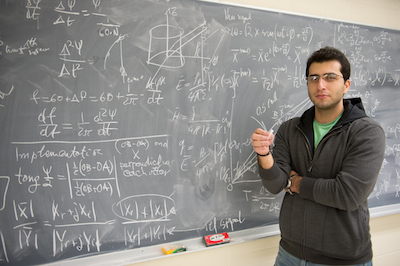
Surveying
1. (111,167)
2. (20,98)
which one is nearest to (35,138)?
(20,98)

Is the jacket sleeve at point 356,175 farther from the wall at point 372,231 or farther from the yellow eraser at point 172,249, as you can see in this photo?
the yellow eraser at point 172,249

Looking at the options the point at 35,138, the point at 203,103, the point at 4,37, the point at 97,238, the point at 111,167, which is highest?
the point at 4,37

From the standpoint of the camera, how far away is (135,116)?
5.58ft

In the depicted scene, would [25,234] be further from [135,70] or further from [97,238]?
[135,70]

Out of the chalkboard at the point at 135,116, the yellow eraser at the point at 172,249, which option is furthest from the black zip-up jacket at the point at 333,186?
the yellow eraser at the point at 172,249

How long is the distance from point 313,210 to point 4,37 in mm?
2146

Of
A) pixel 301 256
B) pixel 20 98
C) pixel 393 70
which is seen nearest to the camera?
pixel 20 98

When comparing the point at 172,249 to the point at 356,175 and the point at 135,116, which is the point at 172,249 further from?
the point at 356,175

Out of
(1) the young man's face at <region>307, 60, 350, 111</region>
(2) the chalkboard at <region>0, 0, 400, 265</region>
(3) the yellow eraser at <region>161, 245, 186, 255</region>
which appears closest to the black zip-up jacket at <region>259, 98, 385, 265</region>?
(1) the young man's face at <region>307, 60, 350, 111</region>

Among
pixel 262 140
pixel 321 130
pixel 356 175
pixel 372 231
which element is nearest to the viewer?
pixel 356 175

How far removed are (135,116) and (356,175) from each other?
1398 mm

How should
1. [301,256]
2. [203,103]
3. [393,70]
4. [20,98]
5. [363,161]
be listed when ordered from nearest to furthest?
[363,161]
[20,98]
[301,256]
[203,103]
[393,70]

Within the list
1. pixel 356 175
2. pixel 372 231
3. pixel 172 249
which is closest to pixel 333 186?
pixel 356 175

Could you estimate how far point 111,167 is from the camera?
166 cm
